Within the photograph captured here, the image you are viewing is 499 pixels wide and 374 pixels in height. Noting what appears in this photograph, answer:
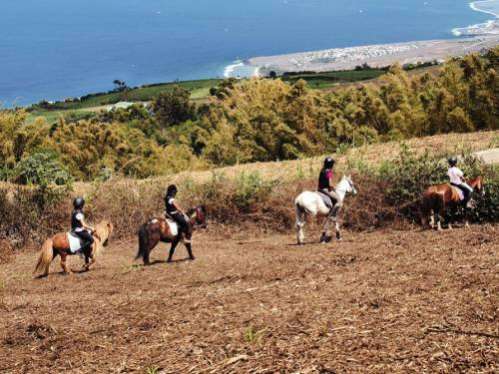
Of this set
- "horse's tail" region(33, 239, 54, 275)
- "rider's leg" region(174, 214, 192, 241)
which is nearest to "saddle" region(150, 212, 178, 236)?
"rider's leg" region(174, 214, 192, 241)

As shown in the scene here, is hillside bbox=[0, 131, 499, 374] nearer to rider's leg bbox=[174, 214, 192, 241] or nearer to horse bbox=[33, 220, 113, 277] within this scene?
horse bbox=[33, 220, 113, 277]

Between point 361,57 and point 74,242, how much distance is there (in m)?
154

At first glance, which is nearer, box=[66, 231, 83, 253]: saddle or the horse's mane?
box=[66, 231, 83, 253]: saddle

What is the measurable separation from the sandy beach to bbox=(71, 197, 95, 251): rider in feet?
409

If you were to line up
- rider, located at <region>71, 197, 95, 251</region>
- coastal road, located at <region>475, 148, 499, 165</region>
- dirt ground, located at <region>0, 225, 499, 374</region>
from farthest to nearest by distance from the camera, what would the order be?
1. coastal road, located at <region>475, 148, 499, 165</region>
2. rider, located at <region>71, 197, 95, 251</region>
3. dirt ground, located at <region>0, 225, 499, 374</region>

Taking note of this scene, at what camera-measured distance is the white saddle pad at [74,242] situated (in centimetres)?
1527

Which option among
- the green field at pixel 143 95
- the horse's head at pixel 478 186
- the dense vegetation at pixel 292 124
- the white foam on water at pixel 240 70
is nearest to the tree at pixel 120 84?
the green field at pixel 143 95

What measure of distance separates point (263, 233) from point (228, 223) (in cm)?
151

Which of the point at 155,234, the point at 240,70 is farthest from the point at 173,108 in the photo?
the point at 155,234

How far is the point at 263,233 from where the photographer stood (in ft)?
66.8

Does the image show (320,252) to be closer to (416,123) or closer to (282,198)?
(282,198)

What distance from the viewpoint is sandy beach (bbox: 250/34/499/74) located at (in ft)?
464

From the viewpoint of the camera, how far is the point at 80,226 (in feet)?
50.1

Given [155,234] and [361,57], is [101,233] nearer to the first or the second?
[155,234]
